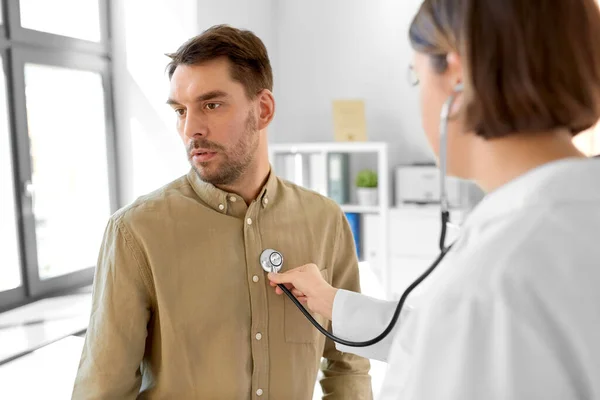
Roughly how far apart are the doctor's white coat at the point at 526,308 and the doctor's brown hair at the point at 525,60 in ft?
0.33

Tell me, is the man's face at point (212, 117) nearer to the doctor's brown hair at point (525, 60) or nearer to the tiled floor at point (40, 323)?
the doctor's brown hair at point (525, 60)

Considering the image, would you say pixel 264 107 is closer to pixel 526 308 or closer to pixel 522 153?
pixel 522 153

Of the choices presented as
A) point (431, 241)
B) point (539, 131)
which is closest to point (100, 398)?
point (539, 131)

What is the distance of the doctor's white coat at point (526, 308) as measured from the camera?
480 millimetres

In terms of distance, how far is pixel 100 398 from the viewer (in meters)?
1.06

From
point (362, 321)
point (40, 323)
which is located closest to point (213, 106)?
point (362, 321)

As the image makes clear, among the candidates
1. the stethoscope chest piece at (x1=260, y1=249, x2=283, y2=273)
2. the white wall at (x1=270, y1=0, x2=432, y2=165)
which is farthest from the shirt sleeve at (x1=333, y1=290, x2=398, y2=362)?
the white wall at (x1=270, y1=0, x2=432, y2=165)

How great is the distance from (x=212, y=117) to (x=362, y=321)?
54cm

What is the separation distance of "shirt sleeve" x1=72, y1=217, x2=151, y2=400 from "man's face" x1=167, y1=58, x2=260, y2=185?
0.76 feet

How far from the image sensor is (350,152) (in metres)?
3.69

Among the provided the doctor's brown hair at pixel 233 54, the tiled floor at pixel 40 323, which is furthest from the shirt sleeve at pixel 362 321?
the tiled floor at pixel 40 323

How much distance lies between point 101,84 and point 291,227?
202 cm

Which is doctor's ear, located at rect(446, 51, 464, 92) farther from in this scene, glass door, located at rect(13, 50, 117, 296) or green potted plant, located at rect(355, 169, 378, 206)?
green potted plant, located at rect(355, 169, 378, 206)

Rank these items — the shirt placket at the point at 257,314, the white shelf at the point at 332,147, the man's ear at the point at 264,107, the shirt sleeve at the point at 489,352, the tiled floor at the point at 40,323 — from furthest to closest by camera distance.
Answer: the white shelf at the point at 332,147 → the tiled floor at the point at 40,323 → the man's ear at the point at 264,107 → the shirt placket at the point at 257,314 → the shirt sleeve at the point at 489,352
